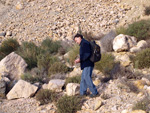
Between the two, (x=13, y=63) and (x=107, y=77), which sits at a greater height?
(x=13, y=63)

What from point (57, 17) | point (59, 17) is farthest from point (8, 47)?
point (59, 17)

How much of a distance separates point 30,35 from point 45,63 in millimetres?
5906

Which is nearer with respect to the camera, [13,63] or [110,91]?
[110,91]

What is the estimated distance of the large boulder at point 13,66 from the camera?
28.3ft

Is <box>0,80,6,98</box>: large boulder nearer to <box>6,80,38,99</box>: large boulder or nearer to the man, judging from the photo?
<box>6,80,38,99</box>: large boulder

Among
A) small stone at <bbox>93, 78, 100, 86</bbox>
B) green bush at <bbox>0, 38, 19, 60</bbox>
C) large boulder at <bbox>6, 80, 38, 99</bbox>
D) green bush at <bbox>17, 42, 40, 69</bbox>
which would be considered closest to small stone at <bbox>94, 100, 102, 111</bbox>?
small stone at <bbox>93, 78, 100, 86</bbox>

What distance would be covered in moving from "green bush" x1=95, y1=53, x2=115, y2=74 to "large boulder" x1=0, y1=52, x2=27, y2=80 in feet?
10.4

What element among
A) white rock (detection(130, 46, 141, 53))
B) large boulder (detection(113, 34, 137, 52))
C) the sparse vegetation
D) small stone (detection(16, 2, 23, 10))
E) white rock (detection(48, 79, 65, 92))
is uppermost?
small stone (detection(16, 2, 23, 10))

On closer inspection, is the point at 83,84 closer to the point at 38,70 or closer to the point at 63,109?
the point at 63,109

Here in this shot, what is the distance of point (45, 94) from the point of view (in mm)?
6082

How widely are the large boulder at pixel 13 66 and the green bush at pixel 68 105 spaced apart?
3741 millimetres

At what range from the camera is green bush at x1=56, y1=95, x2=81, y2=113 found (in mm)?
5352

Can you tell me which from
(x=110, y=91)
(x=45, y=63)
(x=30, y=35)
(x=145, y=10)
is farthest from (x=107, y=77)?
(x=145, y=10)

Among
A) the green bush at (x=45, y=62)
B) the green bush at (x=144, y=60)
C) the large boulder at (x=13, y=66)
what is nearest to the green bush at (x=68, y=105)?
the large boulder at (x=13, y=66)
